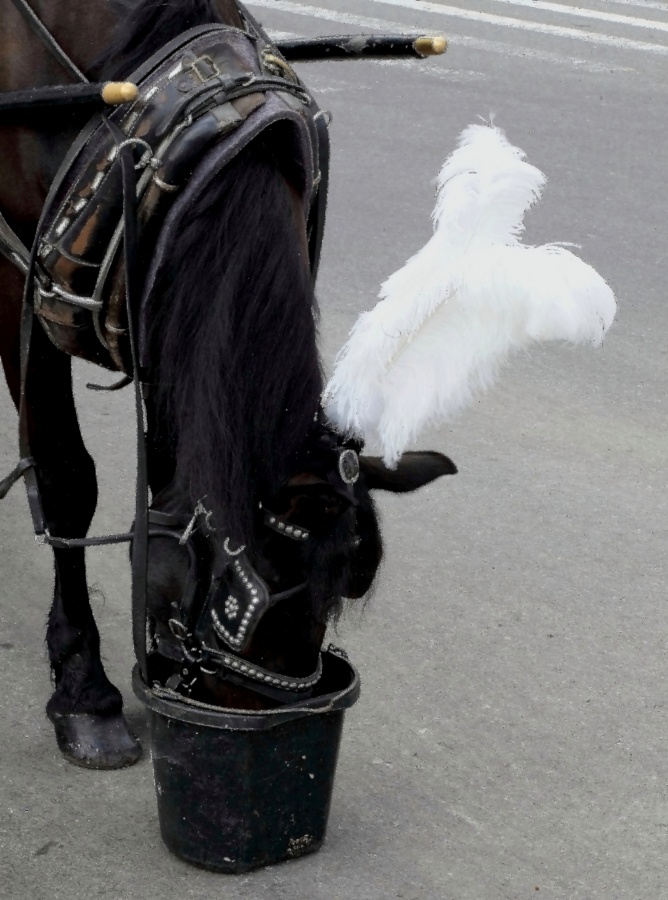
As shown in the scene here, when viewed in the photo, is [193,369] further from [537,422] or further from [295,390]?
[537,422]

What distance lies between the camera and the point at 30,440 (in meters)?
2.70

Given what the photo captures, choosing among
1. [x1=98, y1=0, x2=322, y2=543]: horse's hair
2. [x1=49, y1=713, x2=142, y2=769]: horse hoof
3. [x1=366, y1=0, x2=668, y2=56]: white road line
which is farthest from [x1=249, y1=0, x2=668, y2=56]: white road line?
[x1=98, y1=0, x2=322, y2=543]: horse's hair

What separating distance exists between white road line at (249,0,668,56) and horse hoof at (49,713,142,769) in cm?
648

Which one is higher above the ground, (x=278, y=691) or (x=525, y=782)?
(x=278, y=691)

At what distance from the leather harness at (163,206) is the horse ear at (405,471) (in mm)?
105

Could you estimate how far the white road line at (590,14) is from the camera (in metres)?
9.33

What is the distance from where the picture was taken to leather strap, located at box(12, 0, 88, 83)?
2.24 m

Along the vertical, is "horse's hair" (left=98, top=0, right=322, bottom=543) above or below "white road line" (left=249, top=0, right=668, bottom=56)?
above

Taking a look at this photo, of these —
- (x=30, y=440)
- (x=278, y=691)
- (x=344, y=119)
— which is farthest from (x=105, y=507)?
(x=344, y=119)

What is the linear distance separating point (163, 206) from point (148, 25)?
1.02 ft

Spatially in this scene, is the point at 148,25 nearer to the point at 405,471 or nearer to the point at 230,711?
the point at 405,471

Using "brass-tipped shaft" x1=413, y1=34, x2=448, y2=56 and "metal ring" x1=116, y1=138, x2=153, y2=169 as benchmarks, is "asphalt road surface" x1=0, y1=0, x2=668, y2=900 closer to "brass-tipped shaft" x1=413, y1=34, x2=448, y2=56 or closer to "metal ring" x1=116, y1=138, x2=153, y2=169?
"brass-tipped shaft" x1=413, y1=34, x2=448, y2=56

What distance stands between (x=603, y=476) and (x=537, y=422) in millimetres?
357

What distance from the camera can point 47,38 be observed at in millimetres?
2248
